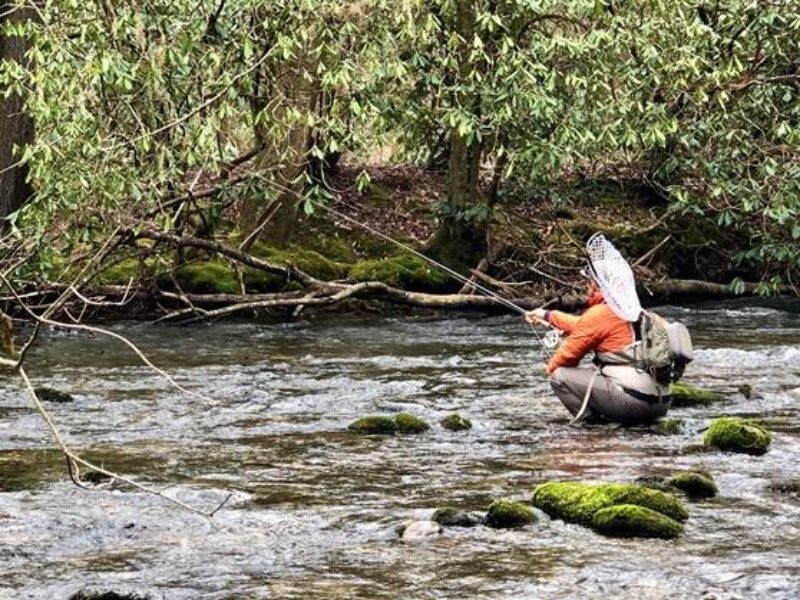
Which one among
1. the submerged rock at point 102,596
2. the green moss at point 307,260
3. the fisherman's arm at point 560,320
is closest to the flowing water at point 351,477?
the submerged rock at point 102,596

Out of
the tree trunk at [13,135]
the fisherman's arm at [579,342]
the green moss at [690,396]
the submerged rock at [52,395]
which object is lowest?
the submerged rock at [52,395]

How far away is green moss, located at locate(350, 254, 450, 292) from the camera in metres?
19.2

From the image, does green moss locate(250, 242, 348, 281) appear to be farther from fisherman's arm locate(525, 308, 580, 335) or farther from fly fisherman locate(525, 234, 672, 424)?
fly fisherman locate(525, 234, 672, 424)

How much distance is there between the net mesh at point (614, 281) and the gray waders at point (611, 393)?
1.63ft

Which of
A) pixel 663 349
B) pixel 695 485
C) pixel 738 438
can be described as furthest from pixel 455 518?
pixel 663 349

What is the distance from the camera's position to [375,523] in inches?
287

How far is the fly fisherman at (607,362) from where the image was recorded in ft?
33.8

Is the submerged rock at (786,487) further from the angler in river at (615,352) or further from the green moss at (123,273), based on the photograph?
the green moss at (123,273)

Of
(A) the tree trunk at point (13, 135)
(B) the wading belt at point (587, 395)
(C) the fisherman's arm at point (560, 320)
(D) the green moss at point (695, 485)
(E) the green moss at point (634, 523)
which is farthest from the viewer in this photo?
(A) the tree trunk at point (13, 135)

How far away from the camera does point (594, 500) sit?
23.9 feet

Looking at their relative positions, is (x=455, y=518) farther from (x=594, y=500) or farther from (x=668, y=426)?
(x=668, y=426)

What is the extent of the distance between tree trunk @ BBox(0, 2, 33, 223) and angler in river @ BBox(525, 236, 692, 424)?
7743 millimetres

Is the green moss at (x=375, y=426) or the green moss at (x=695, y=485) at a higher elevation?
the green moss at (x=695, y=485)

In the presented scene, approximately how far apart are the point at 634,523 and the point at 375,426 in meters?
3.75
